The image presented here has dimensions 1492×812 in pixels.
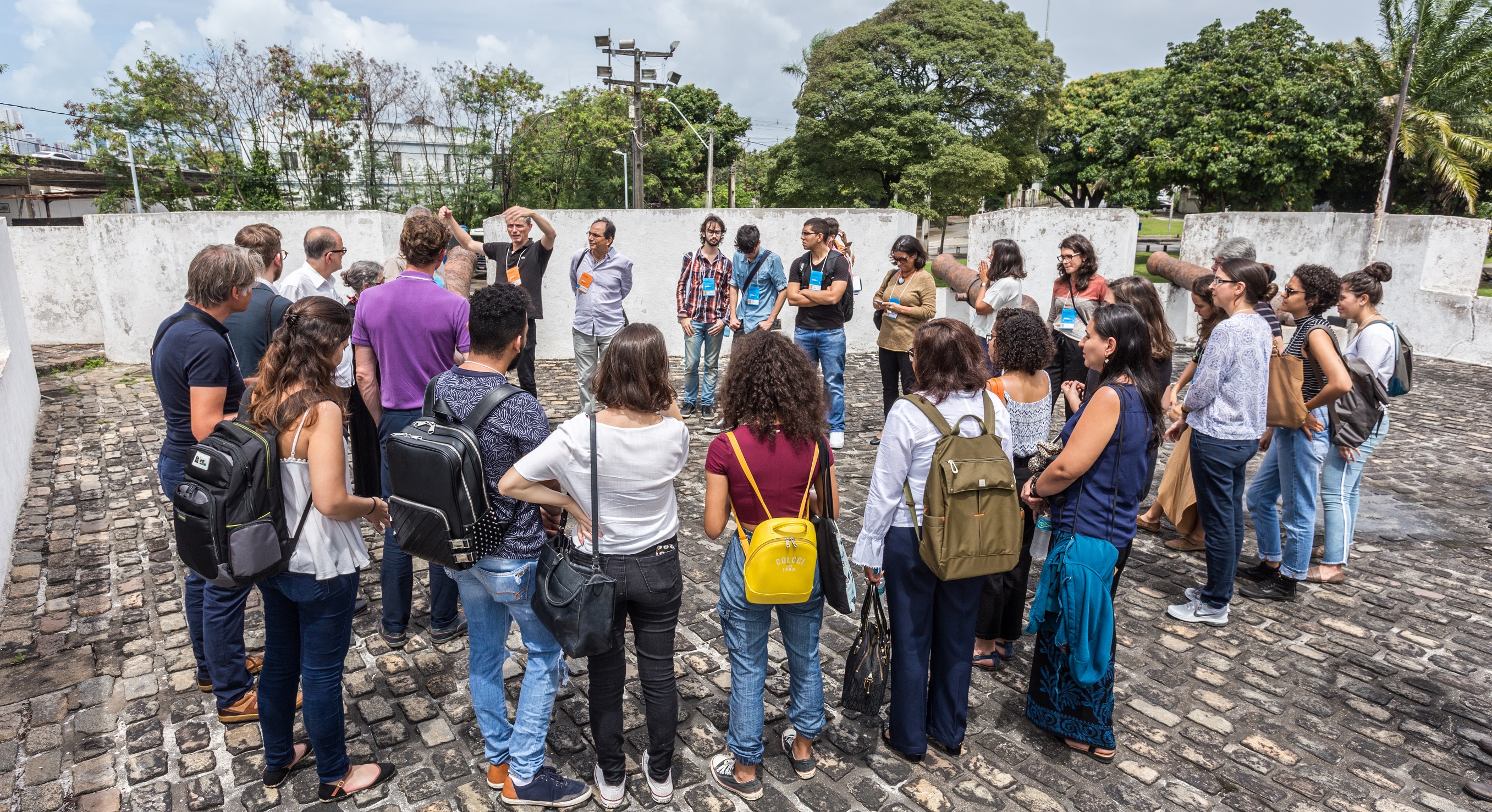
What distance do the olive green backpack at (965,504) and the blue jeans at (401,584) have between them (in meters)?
2.39

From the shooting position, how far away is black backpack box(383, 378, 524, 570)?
260 cm

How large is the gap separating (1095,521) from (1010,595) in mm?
907

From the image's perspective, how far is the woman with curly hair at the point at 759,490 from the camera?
109 inches

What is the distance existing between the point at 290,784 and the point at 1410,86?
2613 centimetres

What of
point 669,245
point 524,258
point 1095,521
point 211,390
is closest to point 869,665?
point 1095,521

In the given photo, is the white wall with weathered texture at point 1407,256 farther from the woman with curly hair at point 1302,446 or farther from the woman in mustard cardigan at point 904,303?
the woman with curly hair at point 1302,446

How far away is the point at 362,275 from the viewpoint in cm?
519

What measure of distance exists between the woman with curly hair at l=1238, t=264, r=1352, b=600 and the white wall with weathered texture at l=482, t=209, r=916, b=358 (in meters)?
6.55

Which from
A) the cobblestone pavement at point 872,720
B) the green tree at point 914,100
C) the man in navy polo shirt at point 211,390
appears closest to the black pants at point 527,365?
the cobblestone pavement at point 872,720

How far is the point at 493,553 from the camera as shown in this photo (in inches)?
109

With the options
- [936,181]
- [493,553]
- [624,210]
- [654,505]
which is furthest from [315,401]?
[936,181]

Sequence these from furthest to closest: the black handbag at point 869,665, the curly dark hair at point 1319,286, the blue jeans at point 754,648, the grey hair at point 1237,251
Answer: the curly dark hair at point 1319,286 → the grey hair at point 1237,251 → the black handbag at point 869,665 → the blue jeans at point 754,648

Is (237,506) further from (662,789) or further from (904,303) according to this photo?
(904,303)

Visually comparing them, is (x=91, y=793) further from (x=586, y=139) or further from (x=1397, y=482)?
(x=586, y=139)
